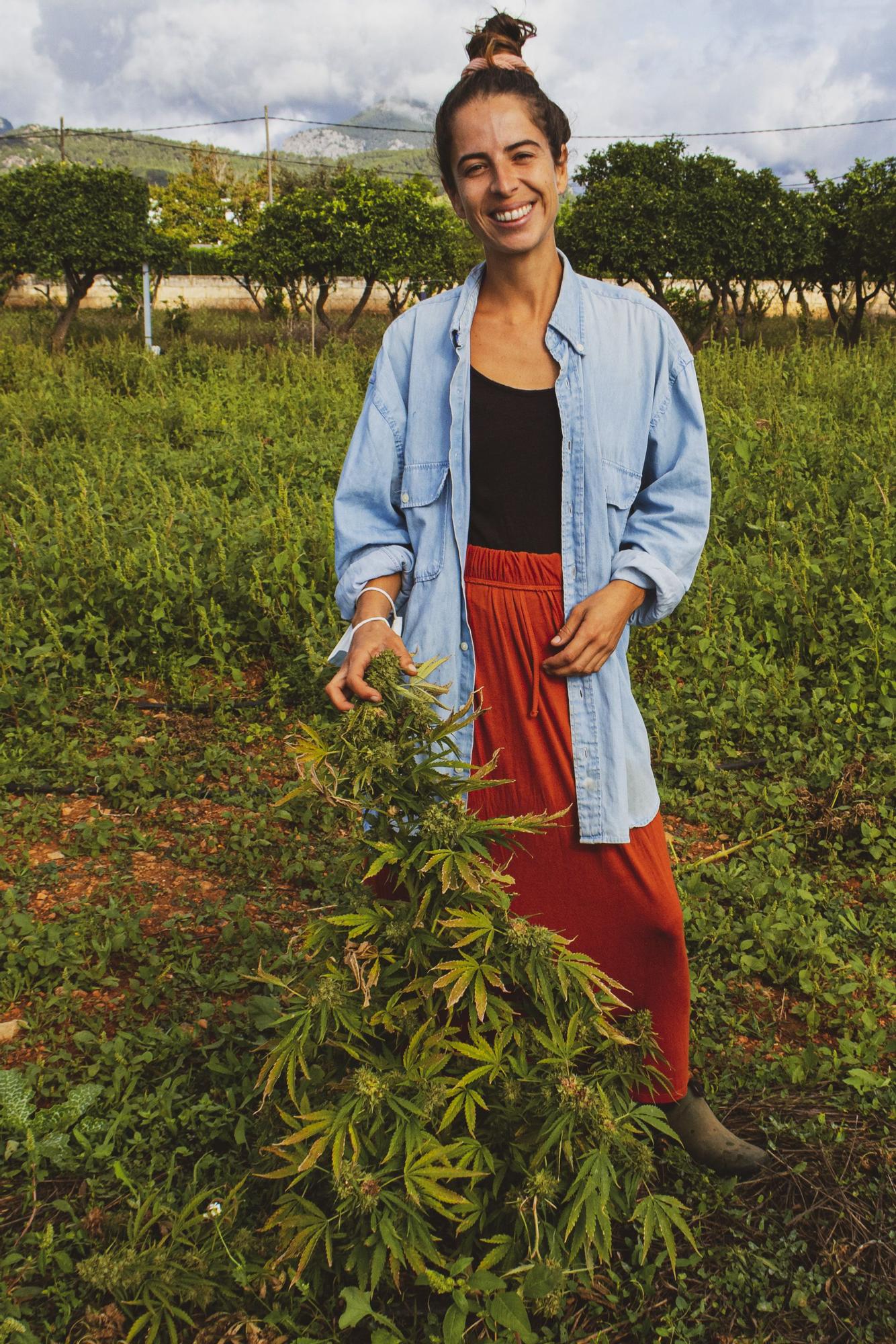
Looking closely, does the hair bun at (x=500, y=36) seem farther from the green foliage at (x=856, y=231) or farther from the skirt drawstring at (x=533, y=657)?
the green foliage at (x=856, y=231)

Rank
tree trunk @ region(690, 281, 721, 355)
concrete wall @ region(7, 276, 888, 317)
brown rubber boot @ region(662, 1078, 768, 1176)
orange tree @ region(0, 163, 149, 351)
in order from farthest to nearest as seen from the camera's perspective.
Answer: concrete wall @ region(7, 276, 888, 317) → orange tree @ region(0, 163, 149, 351) → tree trunk @ region(690, 281, 721, 355) → brown rubber boot @ region(662, 1078, 768, 1176)

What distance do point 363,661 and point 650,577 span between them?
534 millimetres

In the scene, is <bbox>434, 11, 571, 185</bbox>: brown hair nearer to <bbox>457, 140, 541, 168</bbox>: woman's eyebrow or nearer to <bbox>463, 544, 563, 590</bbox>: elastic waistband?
<bbox>457, 140, 541, 168</bbox>: woman's eyebrow

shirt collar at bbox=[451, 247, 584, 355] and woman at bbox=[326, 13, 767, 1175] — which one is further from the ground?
shirt collar at bbox=[451, 247, 584, 355]

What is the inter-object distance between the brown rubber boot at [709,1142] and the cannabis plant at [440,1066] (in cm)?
38

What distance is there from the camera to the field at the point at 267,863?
1982 millimetres

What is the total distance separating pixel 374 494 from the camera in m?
1.95

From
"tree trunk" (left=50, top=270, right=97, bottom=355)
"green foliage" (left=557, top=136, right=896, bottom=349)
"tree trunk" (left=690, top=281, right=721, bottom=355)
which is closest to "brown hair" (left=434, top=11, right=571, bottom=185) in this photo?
"tree trunk" (left=50, top=270, right=97, bottom=355)

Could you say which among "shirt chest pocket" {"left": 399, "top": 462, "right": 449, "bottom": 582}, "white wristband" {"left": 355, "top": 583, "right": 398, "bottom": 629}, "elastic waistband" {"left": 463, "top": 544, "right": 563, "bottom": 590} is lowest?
"white wristband" {"left": 355, "top": 583, "right": 398, "bottom": 629}

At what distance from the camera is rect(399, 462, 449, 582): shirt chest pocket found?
1.90 metres

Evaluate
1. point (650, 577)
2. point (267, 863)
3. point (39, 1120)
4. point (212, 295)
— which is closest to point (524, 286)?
point (650, 577)

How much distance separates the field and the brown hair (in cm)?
184

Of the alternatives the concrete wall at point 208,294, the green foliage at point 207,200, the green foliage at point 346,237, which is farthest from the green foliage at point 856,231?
the green foliage at point 207,200

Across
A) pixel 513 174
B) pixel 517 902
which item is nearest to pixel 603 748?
pixel 517 902
